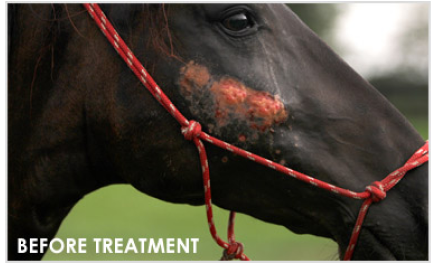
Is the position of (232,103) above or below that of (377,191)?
above

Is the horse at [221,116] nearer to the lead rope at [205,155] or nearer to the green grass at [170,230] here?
the lead rope at [205,155]

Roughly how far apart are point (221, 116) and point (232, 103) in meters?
0.07

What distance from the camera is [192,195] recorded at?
226 cm

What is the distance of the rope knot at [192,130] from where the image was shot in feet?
6.86

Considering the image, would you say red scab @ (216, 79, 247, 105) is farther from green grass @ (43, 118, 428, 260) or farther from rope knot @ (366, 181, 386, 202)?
green grass @ (43, 118, 428, 260)

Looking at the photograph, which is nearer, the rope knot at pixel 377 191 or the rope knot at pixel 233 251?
the rope knot at pixel 377 191

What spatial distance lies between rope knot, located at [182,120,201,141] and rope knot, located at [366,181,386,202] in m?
0.68

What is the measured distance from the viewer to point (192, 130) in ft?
6.85

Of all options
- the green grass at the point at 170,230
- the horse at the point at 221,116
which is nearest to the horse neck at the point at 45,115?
the horse at the point at 221,116

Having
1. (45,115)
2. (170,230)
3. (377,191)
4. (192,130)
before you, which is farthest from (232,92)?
(170,230)

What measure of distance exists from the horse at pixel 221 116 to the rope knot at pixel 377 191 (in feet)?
0.11

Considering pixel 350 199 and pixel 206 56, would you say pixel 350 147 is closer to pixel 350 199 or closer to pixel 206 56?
pixel 350 199

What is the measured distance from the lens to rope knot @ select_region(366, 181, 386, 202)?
203cm

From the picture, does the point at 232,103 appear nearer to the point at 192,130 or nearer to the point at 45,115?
the point at 192,130
